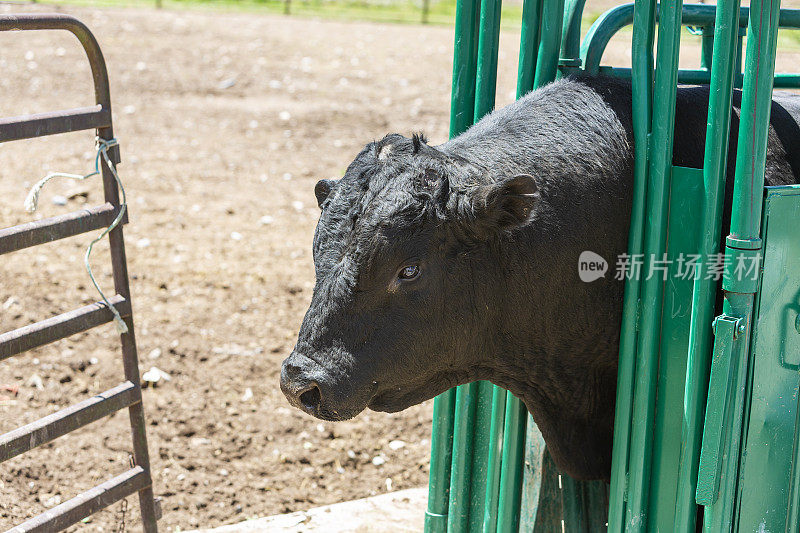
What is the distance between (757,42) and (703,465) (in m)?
1.12

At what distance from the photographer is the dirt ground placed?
4.70 metres

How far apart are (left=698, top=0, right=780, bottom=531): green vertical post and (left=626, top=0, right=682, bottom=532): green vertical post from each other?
219 mm

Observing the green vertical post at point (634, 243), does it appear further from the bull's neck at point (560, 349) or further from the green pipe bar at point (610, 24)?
the green pipe bar at point (610, 24)

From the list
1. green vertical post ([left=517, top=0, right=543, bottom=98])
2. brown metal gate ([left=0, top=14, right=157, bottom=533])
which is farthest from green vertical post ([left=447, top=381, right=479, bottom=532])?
brown metal gate ([left=0, top=14, right=157, bottom=533])

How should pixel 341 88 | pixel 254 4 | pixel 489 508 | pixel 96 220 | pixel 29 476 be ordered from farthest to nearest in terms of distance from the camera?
1. pixel 254 4
2. pixel 341 88
3. pixel 29 476
4. pixel 96 220
5. pixel 489 508

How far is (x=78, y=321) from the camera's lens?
134 inches

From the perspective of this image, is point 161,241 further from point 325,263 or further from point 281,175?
point 325,263

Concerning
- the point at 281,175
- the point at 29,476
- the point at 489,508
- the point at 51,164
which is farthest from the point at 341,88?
the point at 489,508

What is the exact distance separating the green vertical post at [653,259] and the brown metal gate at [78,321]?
199 centimetres

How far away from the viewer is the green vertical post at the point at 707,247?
7.96 ft

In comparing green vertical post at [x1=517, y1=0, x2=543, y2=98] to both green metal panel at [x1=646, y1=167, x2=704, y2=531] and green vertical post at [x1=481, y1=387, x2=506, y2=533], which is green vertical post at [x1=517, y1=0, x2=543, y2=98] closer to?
green metal panel at [x1=646, y1=167, x2=704, y2=531]

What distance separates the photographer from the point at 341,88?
12.0 metres

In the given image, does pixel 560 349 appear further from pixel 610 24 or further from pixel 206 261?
pixel 206 261

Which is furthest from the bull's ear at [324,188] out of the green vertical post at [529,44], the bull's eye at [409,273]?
the green vertical post at [529,44]
